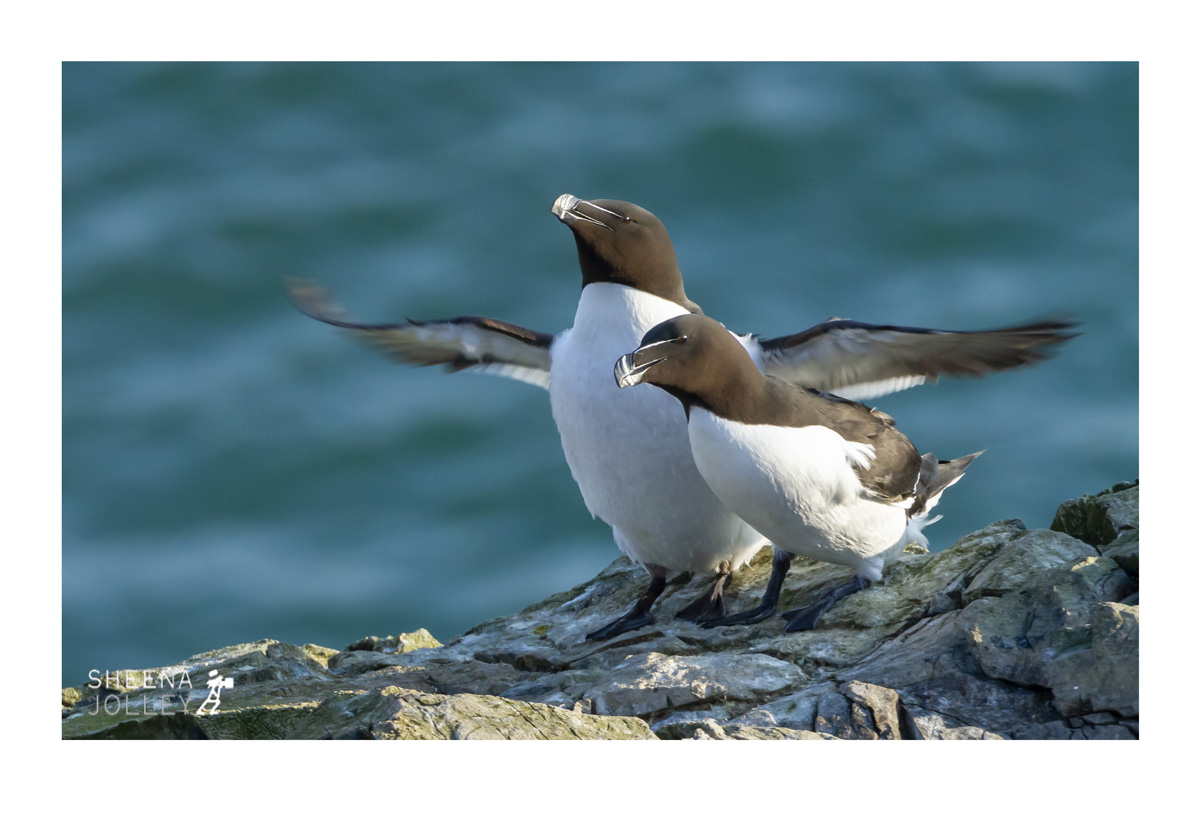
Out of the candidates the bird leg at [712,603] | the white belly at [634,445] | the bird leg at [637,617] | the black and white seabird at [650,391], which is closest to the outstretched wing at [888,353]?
the black and white seabird at [650,391]

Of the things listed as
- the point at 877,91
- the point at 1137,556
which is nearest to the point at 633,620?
the point at 1137,556

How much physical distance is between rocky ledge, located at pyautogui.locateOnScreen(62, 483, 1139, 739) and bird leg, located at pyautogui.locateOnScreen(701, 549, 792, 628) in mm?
91

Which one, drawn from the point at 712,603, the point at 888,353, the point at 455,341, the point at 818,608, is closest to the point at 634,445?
the point at 712,603

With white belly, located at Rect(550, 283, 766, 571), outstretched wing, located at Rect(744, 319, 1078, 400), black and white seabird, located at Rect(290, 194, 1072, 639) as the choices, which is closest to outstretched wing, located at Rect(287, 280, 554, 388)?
black and white seabird, located at Rect(290, 194, 1072, 639)

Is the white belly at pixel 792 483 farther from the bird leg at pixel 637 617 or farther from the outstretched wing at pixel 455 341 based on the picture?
the outstretched wing at pixel 455 341

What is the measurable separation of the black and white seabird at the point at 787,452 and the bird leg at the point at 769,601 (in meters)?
0.05

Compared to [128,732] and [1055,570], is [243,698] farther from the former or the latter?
[1055,570]

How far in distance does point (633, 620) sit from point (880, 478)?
1546 mm

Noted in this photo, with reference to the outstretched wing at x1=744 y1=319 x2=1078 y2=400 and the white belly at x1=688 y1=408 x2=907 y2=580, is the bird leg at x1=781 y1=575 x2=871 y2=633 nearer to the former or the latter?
the white belly at x1=688 y1=408 x2=907 y2=580

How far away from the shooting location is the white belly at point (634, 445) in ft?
21.7

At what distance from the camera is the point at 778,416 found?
233 inches

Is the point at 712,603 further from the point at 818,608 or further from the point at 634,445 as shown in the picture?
the point at 634,445

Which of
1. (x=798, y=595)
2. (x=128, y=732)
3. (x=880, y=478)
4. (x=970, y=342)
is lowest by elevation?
(x=128, y=732)

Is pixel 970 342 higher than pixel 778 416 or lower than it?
higher
